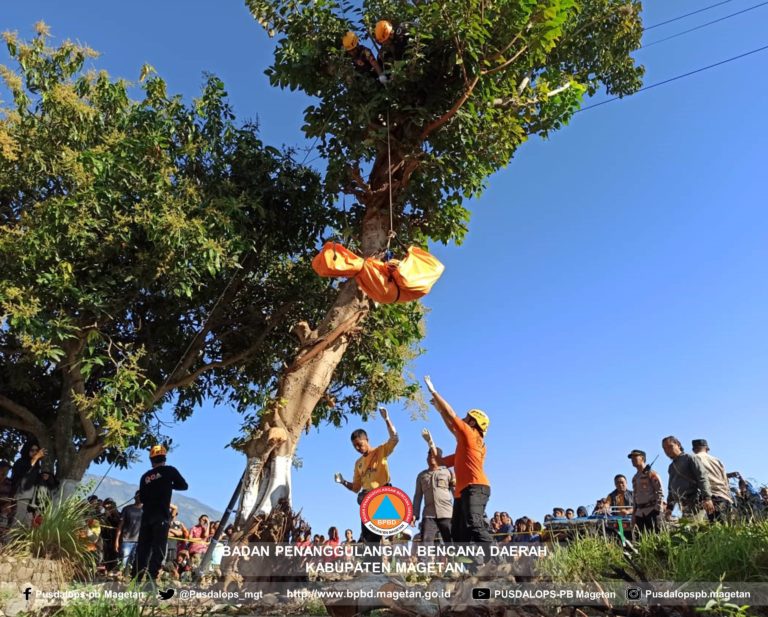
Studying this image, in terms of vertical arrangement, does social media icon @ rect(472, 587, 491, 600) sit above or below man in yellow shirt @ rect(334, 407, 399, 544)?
below

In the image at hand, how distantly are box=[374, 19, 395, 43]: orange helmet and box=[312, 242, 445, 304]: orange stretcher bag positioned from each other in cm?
320

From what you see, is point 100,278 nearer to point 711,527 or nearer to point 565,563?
point 565,563

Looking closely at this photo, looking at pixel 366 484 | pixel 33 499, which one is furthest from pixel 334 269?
pixel 33 499

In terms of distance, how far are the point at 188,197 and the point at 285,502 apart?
4.53 m

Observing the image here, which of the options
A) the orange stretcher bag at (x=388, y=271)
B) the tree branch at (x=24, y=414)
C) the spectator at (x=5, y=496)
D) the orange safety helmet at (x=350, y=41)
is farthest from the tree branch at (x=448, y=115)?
the tree branch at (x=24, y=414)

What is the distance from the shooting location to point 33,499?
6.94 metres

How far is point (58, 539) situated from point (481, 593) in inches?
148

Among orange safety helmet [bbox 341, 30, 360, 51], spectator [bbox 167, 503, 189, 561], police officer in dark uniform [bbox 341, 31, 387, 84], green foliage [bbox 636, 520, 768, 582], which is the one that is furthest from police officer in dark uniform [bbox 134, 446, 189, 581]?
orange safety helmet [bbox 341, 30, 360, 51]

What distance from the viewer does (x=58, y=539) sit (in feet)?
16.9

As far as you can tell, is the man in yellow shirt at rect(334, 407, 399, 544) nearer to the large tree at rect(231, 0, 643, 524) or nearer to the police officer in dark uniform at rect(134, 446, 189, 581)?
the large tree at rect(231, 0, 643, 524)

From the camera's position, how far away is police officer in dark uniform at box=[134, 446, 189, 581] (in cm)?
650

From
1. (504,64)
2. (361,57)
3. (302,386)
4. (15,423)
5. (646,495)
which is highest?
(361,57)

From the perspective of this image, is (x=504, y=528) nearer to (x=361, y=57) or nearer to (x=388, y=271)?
(x=388, y=271)

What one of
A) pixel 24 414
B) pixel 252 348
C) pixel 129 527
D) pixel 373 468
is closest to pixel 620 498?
pixel 373 468
